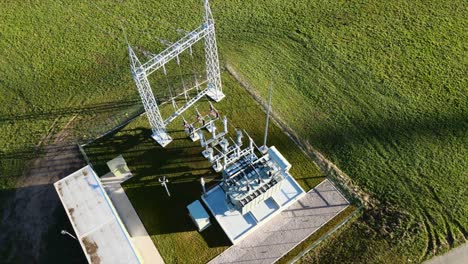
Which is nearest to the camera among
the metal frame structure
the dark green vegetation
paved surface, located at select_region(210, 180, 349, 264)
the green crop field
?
paved surface, located at select_region(210, 180, 349, 264)

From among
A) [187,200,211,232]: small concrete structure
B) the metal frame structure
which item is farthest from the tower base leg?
[187,200,211,232]: small concrete structure

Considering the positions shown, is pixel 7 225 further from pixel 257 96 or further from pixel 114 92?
pixel 257 96

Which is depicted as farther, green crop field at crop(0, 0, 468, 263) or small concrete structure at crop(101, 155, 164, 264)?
green crop field at crop(0, 0, 468, 263)

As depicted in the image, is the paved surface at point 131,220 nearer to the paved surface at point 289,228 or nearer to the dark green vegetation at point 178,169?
the dark green vegetation at point 178,169

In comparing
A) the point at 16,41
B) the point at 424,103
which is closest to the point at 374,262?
the point at 424,103

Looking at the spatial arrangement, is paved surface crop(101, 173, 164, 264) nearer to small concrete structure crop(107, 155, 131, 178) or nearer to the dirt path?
small concrete structure crop(107, 155, 131, 178)

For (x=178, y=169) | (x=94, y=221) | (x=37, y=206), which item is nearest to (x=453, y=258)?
(x=178, y=169)
